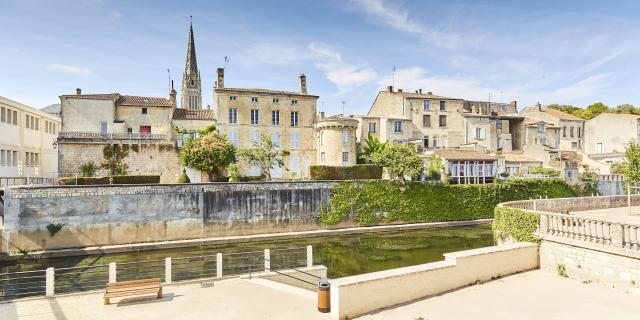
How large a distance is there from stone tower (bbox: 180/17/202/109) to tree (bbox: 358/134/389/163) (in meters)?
42.5

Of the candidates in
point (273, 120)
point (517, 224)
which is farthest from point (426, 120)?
point (517, 224)

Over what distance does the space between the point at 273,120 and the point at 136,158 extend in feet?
45.2

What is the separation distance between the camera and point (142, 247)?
24.1 meters

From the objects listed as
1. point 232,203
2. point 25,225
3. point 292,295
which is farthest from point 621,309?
point 25,225

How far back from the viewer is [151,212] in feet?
83.9

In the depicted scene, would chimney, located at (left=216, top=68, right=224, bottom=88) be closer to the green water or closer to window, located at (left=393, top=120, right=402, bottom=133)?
window, located at (left=393, top=120, right=402, bottom=133)

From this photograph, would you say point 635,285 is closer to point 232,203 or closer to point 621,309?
point 621,309

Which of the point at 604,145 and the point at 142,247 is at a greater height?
the point at 604,145

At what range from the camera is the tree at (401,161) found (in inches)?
1299

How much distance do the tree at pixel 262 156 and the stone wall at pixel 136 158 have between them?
637 cm

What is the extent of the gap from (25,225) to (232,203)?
12.3m

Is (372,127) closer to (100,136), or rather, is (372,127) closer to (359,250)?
(359,250)

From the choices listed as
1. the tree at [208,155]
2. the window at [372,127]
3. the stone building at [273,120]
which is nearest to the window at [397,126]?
the window at [372,127]

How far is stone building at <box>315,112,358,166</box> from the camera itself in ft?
125
